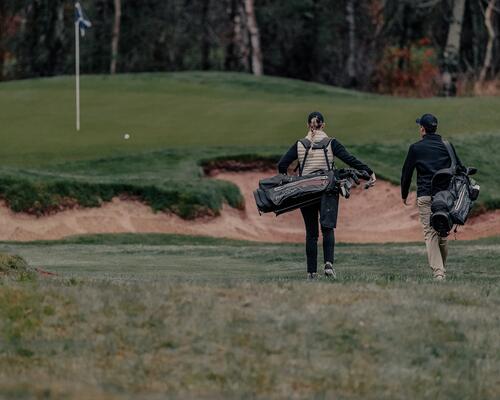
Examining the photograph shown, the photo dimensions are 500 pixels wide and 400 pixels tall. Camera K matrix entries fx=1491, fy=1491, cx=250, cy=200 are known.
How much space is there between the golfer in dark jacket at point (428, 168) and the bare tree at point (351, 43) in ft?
162

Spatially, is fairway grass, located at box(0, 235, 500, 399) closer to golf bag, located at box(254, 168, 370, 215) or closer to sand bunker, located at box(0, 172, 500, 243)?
golf bag, located at box(254, 168, 370, 215)

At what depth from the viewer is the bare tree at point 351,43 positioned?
66500 millimetres

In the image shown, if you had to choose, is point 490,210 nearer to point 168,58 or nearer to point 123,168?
point 123,168

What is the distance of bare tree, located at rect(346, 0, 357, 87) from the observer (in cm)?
6650

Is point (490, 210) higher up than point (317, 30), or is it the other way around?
point (317, 30)

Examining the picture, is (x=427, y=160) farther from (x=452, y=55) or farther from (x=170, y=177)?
(x=452, y=55)

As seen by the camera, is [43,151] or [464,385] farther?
[43,151]

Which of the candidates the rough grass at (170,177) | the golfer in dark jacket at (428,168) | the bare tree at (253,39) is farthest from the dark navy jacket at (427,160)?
the bare tree at (253,39)

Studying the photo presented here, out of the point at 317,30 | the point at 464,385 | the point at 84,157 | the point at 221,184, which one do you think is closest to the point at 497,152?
the point at 221,184

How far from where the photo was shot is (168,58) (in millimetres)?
73125

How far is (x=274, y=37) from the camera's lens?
69438mm

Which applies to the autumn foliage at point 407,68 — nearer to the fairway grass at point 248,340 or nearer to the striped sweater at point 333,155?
the striped sweater at point 333,155

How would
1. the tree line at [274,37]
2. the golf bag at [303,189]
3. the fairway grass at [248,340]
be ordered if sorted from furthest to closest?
the tree line at [274,37], the golf bag at [303,189], the fairway grass at [248,340]

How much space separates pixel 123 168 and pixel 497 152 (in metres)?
8.95
